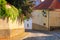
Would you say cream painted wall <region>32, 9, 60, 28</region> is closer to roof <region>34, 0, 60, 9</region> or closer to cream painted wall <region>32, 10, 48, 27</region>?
cream painted wall <region>32, 10, 48, 27</region>

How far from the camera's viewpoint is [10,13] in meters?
10.8

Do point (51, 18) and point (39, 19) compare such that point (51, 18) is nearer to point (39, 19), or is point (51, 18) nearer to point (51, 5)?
point (51, 5)

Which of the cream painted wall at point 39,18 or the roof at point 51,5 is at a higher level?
the roof at point 51,5

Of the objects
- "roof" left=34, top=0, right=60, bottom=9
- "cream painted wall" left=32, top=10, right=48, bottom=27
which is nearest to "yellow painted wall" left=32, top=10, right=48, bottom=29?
"cream painted wall" left=32, top=10, right=48, bottom=27

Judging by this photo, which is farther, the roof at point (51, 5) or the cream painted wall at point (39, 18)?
the cream painted wall at point (39, 18)

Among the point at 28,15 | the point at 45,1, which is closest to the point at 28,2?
the point at 28,15

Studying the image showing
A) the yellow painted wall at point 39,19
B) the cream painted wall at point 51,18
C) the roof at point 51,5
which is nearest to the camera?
the roof at point 51,5

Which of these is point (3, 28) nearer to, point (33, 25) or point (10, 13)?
point (10, 13)

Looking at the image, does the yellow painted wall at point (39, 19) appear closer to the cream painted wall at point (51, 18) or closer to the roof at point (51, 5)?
the cream painted wall at point (51, 18)

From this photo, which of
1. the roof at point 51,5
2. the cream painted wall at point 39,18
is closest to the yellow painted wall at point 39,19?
the cream painted wall at point 39,18

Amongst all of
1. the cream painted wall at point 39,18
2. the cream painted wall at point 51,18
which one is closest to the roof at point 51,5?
the cream painted wall at point 51,18

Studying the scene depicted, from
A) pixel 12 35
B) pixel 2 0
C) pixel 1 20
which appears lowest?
pixel 12 35

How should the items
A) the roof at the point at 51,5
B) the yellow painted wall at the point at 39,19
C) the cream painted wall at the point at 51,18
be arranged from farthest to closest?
the yellow painted wall at the point at 39,19 < the cream painted wall at the point at 51,18 < the roof at the point at 51,5

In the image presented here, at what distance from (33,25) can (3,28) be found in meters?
14.6
